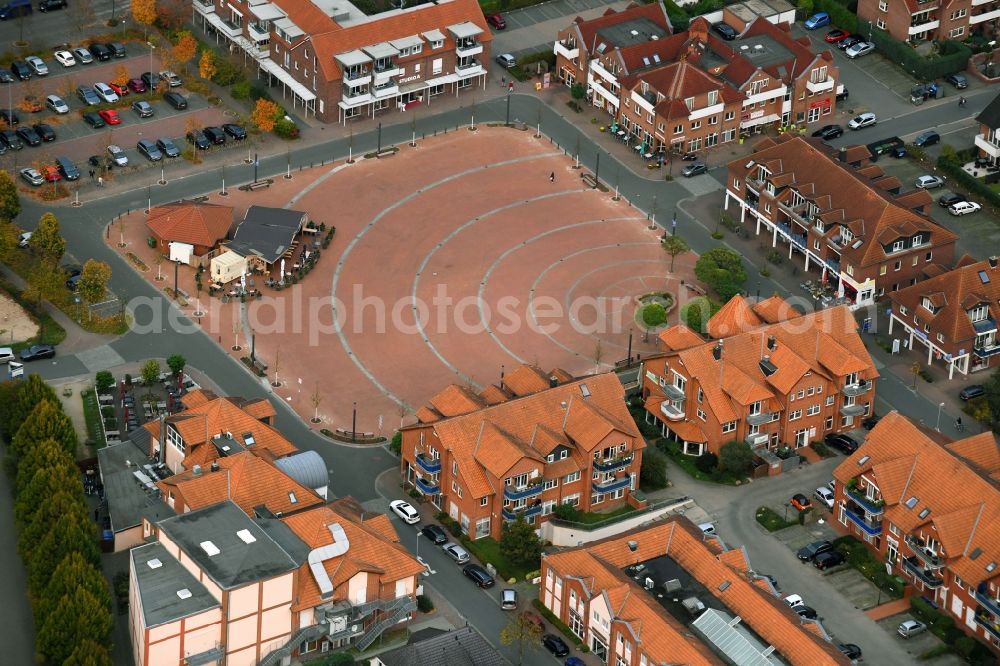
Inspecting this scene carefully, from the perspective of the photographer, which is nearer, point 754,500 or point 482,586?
point 482,586

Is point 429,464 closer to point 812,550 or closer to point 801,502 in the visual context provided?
point 801,502

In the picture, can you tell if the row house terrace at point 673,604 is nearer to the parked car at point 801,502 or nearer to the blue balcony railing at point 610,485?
the blue balcony railing at point 610,485

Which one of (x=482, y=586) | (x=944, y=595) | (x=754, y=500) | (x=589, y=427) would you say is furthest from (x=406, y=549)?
(x=944, y=595)

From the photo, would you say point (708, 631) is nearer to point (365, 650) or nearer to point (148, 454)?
point (365, 650)

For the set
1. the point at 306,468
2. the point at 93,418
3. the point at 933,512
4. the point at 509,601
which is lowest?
the point at 509,601

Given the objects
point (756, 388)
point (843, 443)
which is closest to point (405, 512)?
point (756, 388)

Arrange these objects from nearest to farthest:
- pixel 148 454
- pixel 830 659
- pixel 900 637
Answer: pixel 830 659 < pixel 900 637 < pixel 148 454

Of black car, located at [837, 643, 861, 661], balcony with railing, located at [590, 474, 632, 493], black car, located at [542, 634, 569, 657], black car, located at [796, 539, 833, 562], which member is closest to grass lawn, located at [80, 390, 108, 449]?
balcony with railing, located at [590, 474, 632, 493]
